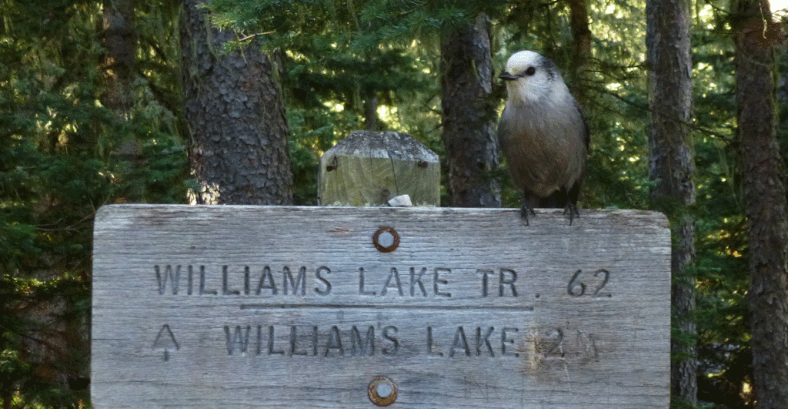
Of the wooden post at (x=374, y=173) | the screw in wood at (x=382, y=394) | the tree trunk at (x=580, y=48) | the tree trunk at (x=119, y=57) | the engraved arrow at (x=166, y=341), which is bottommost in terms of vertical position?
the screw in wood at (x=382, y=394)

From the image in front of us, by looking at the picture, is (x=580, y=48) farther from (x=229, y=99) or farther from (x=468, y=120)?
(x=229, y=99)

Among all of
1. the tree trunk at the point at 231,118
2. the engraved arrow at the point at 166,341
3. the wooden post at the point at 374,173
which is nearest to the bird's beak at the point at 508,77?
the wooden post at the point at 374,173

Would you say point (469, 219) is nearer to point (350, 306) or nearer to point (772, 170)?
point (350, 306)

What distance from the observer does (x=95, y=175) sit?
6848 millimetres

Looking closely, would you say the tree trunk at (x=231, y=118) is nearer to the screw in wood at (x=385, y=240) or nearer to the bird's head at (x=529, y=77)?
the bird's head at (x=529, y=77)

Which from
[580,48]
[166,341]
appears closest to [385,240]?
[166,341]

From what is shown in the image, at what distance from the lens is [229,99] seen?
5016 mm

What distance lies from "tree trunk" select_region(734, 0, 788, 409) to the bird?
164 inches

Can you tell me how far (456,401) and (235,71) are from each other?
3.90 m

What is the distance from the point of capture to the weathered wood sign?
1656 millimetres

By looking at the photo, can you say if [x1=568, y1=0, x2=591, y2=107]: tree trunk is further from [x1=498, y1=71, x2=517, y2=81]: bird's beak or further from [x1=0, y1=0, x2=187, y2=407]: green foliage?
[x1=0, y1=0, x2=187, y2=407]: green foliage

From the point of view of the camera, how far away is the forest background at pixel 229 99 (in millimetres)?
3572

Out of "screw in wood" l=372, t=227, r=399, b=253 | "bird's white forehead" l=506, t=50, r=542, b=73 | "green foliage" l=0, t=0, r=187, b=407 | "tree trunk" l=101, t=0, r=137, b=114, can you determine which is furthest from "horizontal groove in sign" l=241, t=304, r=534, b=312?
"tree trunk" l=101, t=0, r=137, b=114

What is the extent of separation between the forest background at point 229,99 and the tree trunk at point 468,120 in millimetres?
75
